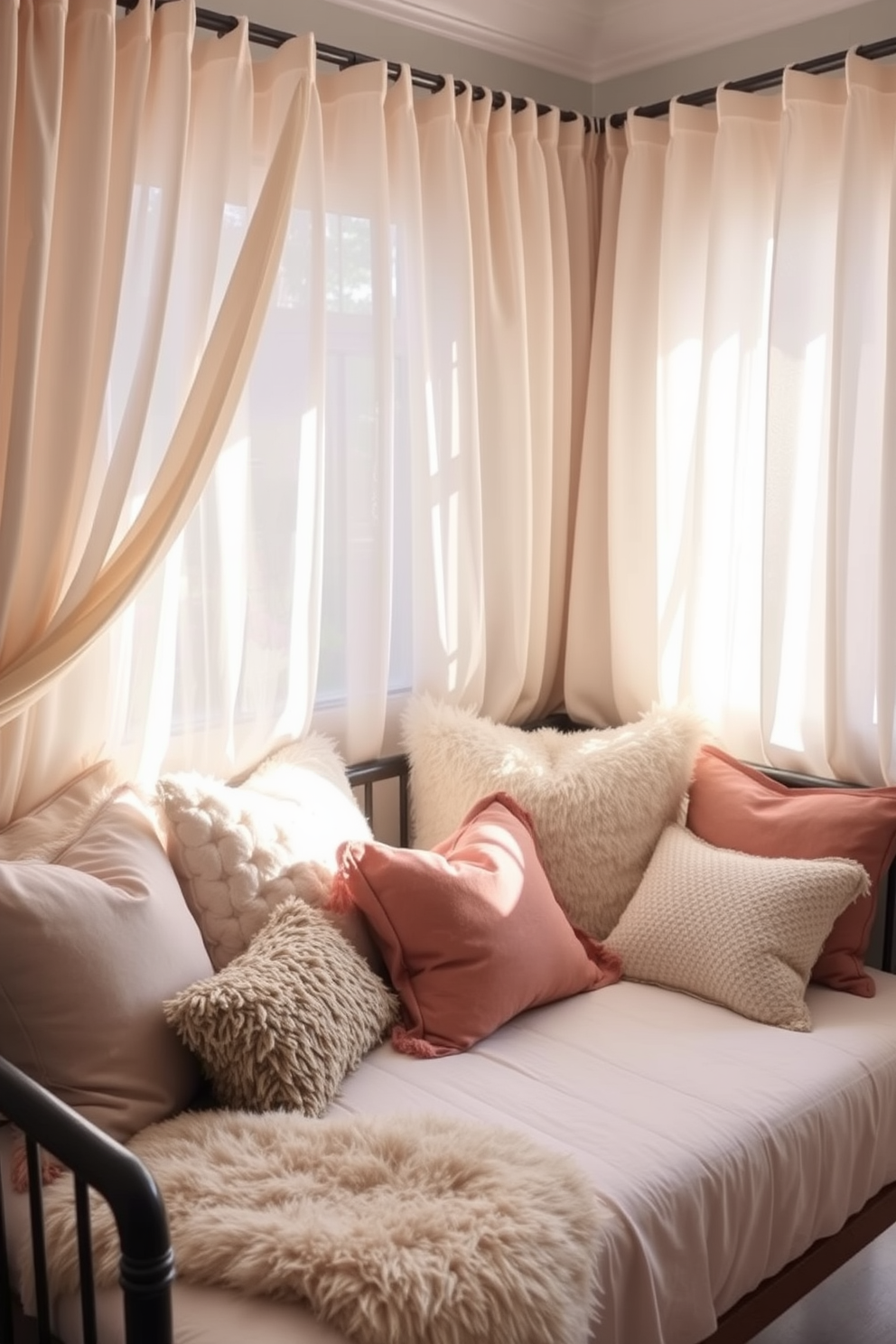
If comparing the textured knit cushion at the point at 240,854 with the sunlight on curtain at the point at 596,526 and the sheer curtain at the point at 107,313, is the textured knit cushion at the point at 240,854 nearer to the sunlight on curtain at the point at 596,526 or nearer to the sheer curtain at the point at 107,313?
the sheer curtain at the point at 107,313

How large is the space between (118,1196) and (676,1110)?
1042mm

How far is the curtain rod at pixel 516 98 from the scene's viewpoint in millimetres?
2318

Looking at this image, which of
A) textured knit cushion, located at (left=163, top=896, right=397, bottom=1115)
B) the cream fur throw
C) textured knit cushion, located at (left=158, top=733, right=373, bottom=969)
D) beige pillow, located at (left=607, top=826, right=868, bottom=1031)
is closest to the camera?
the cream fur throw

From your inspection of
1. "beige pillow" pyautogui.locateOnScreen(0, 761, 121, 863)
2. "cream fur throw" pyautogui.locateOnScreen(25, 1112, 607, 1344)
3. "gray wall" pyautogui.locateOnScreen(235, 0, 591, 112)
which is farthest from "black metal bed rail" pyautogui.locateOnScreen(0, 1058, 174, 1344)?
"gray wall" pyautogui.locateOnScreen(235, 0, 591, 112)

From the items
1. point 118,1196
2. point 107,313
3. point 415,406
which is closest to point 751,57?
point 415,406

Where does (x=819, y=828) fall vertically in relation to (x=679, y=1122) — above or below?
above

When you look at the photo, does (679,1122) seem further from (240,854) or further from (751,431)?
(751,431)

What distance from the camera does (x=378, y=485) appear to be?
2693mm

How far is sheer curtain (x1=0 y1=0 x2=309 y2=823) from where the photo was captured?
200cm

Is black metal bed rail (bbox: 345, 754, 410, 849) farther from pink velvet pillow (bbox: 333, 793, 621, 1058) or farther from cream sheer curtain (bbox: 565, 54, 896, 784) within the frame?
cream sheer curtain (bbox: 565, 54, 896, 784)

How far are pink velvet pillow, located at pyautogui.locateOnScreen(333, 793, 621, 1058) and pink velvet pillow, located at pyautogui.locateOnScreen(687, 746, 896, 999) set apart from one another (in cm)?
47

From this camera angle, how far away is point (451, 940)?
2.19 meters

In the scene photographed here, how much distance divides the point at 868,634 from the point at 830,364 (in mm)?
544

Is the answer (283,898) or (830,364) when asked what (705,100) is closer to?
(830,364)
